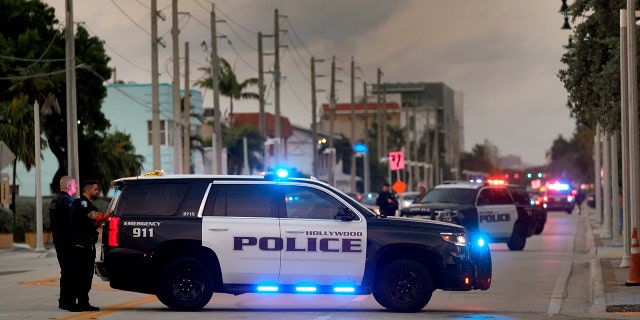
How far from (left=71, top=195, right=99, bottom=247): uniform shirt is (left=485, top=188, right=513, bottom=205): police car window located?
20467 mm

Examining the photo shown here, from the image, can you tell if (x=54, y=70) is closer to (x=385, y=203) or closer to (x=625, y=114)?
(x=385, y=203)

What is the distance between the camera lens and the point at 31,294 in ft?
70.9

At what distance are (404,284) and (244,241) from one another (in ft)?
7.43

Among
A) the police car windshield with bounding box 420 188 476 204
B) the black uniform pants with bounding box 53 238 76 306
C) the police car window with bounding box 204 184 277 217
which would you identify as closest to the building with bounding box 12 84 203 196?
the police car windshield with bounding box 420 188 476 204

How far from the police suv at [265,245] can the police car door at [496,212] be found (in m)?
18.5

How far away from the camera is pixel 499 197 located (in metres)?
37.7

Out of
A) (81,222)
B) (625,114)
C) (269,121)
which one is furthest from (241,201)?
(269,121)

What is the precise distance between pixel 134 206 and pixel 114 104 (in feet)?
221

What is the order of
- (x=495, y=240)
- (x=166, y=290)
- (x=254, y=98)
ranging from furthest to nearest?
(x=254, y=98)
(x=495, y=240)
(x=166, y=290)

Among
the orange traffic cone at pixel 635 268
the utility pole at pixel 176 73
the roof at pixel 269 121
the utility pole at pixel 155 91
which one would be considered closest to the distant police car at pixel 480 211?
the orange traffic cone at pixel 635 268

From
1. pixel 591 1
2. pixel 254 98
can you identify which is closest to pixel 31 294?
pixel 591 1

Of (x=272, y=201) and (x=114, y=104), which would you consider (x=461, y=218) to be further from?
(x=114, y=104)

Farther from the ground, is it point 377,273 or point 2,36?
point 2,36

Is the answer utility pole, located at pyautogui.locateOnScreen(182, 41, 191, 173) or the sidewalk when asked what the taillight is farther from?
utility pole, located at pyautogui.locateOnScreen(182, 41, 191, 173)
